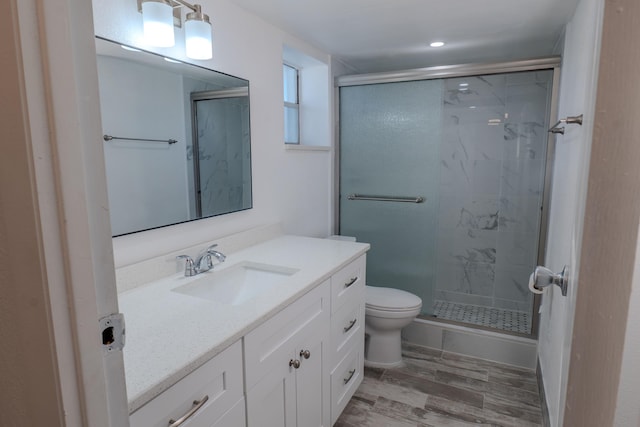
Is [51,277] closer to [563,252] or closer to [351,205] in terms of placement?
[563,252]

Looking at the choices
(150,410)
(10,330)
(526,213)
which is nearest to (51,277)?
(10,330)

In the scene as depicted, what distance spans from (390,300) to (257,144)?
4.28 feet

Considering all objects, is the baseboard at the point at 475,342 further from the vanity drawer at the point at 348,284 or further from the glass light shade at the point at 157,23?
the glass light shade at the point at 157,23

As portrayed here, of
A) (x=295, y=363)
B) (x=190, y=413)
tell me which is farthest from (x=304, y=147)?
(x=190, y=413)

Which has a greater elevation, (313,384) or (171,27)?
(171,27)

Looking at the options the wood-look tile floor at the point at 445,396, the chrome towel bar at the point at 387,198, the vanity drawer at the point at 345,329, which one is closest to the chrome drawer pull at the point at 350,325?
the vanity drawer at the point at 345,329

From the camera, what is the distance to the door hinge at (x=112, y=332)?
1.73 feet

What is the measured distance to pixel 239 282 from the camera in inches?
68.4

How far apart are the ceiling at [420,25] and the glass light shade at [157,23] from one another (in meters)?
0.57

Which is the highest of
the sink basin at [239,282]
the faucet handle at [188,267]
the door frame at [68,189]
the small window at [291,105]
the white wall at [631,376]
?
the small window at [291,105]

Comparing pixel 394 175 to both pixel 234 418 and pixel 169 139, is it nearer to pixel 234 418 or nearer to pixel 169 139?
pixel 169 139

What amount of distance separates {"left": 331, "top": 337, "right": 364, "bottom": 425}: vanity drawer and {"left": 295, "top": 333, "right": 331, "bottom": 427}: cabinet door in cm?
7

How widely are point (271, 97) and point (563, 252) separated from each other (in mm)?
1736

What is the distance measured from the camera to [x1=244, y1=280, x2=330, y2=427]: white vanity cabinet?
1.22 metres
